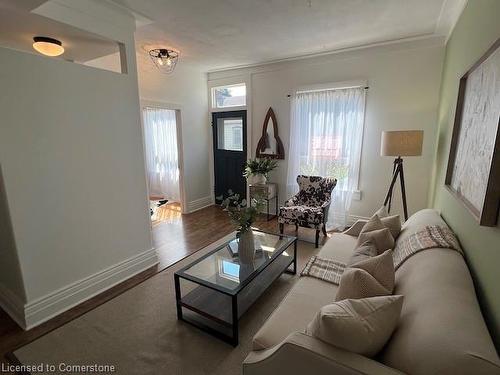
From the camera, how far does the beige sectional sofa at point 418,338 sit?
850 millimetres

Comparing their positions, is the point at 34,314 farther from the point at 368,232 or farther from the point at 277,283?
the point at 368,232

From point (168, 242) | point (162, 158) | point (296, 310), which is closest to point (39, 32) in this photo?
point (168, 242)

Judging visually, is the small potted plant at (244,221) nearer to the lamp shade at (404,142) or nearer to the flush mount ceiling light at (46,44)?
the lamp shade at (404,142)

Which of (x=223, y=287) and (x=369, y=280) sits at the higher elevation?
(x=369, y=280)

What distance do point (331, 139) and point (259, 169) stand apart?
125 centimetres

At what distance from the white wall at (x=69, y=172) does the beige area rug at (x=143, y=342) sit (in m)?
0.36

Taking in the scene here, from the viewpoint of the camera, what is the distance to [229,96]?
4.99 meters

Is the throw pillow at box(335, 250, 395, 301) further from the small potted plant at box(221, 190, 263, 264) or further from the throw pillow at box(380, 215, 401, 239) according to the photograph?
the small potted plant at box(221, 190, 263, 264)

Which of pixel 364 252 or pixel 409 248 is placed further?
pixel 364 252

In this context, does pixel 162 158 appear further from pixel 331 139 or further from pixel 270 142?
pixel 331 139

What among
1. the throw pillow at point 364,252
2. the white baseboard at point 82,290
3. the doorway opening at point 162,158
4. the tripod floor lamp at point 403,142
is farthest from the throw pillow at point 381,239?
the doorway opening at point 162,158

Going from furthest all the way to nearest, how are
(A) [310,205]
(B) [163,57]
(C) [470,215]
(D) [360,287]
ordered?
1. (A) [310,205]
2. (B) [163,57]
3. (C) [470,215]
4. (D) [360,287]

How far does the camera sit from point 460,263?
1381 millimetres

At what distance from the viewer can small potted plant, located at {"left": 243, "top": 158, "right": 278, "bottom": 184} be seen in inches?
173
